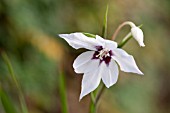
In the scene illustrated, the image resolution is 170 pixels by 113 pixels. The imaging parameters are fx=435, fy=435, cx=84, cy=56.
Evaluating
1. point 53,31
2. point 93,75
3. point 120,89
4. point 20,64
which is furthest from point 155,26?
point 93,75

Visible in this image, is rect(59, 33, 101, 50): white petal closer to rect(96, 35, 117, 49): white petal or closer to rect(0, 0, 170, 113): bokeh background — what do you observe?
rect(96, 35, 117, 49): white petal

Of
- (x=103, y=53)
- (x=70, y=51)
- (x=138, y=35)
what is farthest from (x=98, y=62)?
(x=70, y=51)

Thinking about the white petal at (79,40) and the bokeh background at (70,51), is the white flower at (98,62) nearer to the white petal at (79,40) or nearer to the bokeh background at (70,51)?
the white petal at (79,40)

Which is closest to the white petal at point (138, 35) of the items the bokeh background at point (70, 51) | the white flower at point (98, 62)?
the white flower at point (98, 62)

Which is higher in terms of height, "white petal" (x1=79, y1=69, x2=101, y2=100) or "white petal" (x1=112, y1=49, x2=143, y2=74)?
"white petal" (x1=112, y1=49, x2=143, y2=74)

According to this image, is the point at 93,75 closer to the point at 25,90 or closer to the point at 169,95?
the point at 25,90

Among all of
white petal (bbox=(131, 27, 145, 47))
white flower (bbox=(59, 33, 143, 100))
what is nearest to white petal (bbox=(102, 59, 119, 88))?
white flower (bbox=(59, 33, 143, 100))
